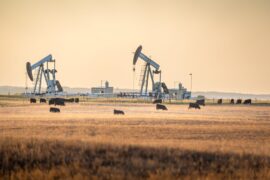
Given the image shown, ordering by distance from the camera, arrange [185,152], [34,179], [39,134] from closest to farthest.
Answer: [34,179] < [185,152] < [39,134]

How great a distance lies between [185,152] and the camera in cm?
2098

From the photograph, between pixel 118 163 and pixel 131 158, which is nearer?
pixel 118 163

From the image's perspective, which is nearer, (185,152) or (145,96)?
(185,152)

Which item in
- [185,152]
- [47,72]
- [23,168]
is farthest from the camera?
[47,72]

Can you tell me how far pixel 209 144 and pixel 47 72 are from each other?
94.8 metres

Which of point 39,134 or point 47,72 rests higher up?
point 47,72

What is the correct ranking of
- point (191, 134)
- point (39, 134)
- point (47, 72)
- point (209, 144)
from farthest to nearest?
point (47, 72) → point (191, 134) → point (39, 134) → point (209, 144)

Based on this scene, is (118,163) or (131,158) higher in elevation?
(131,158)

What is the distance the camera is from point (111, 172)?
18500 millimetres

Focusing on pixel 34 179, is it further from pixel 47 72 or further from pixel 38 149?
pixel 47 72

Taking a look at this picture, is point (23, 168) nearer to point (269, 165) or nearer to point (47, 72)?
point (269, 165)

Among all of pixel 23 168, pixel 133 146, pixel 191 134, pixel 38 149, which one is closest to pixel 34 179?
pixel 23 168

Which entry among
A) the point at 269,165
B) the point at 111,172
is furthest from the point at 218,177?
the point at 111,172

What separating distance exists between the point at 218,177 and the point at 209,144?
5703 mm
